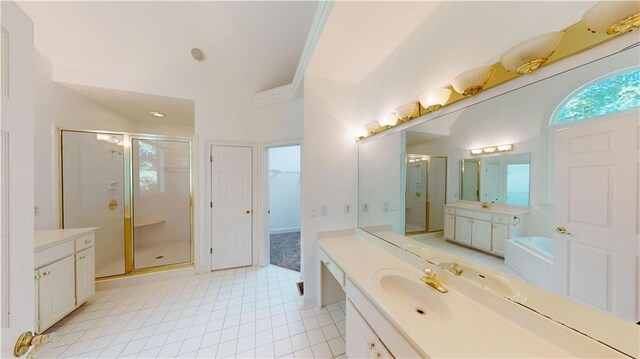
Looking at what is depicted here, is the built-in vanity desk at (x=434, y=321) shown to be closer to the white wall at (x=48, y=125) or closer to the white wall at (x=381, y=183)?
the white wall at (x=381, y=183)

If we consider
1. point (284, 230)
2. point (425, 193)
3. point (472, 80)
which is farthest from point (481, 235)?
point (284, 230)

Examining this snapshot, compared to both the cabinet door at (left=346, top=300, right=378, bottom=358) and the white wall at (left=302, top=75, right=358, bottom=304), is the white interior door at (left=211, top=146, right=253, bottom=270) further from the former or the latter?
the cabinet door at (left=346, top=300, right=378, bottom=358)

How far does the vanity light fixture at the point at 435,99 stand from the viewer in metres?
1.20

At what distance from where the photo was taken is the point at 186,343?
160 centimetres

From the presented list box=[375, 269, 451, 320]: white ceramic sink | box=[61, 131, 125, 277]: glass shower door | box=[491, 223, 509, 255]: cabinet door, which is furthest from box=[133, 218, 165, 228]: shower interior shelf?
box=[491, 223, 509, 255]: cabinet door

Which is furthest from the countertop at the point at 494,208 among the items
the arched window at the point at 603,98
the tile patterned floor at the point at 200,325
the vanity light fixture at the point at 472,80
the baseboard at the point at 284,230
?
the baseboard at the point at 284,230

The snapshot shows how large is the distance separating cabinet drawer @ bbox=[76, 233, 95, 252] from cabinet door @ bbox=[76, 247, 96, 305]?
0.14 feet

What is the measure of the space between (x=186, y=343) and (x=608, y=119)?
2.72 m

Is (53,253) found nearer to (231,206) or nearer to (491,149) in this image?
(231,206)

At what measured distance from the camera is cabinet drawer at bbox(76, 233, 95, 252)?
1.93 m

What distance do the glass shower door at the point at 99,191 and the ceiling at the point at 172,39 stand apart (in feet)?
2.64

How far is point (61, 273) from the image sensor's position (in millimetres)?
1757

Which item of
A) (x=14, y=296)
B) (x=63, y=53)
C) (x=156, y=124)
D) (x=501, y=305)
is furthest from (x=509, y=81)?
(x=156, y=124)

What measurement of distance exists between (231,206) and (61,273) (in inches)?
62.5
